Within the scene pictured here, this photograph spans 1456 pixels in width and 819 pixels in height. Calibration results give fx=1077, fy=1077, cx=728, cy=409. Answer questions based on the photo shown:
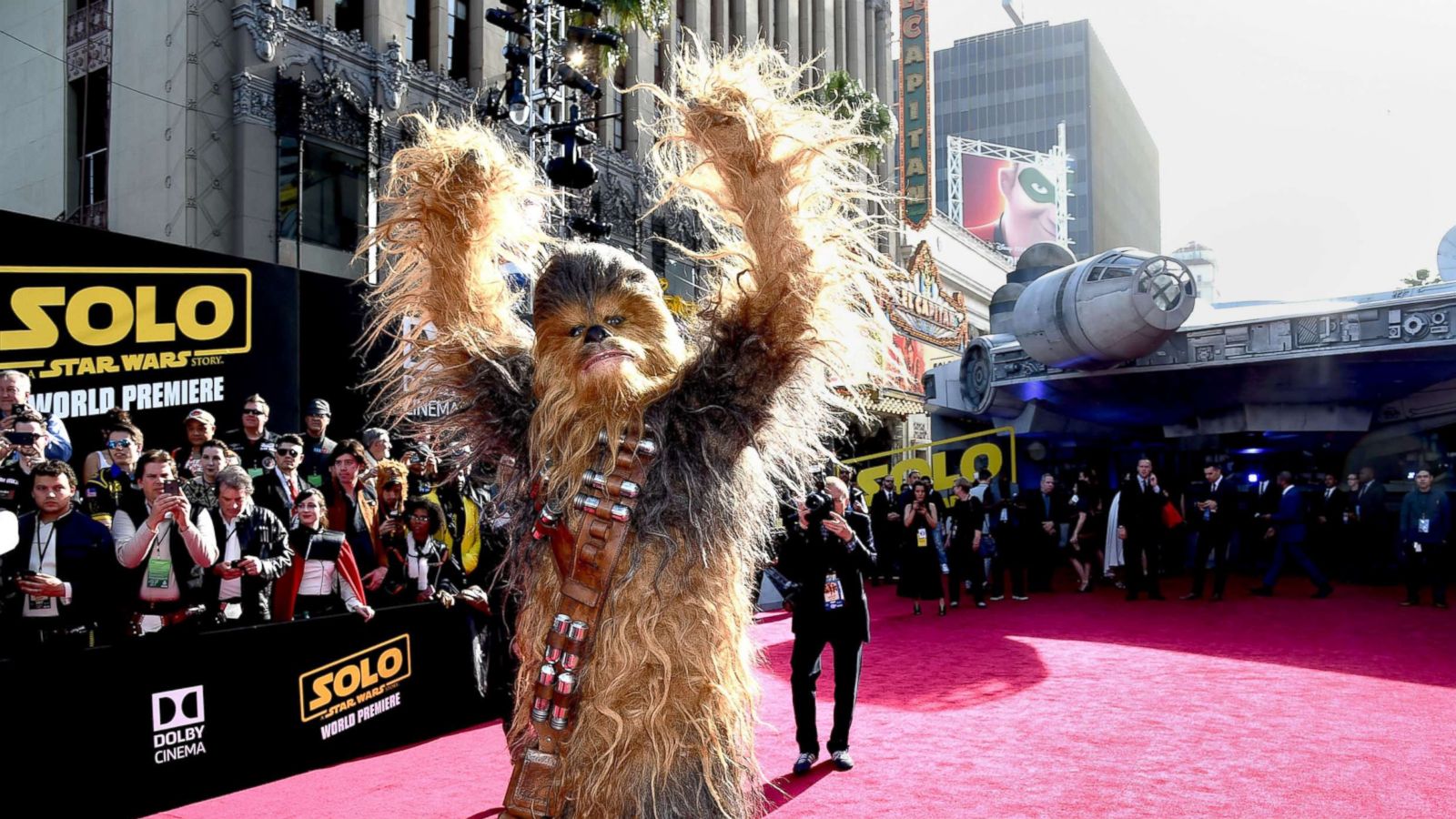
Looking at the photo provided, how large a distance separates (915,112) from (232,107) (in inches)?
753

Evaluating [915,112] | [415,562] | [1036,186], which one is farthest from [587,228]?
[1036,186]

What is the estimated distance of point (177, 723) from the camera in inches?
197

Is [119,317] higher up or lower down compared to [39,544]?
higher up

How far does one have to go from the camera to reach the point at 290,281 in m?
8.10

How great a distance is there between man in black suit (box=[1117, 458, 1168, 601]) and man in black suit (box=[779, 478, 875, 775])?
25.6 feet

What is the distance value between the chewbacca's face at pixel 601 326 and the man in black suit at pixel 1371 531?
13.6 meters

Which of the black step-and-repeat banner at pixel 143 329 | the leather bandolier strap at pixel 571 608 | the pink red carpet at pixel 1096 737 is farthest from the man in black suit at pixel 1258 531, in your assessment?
the leather bandolier strap at pixel 571 608

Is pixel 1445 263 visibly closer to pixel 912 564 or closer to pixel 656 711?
pixel 912 564

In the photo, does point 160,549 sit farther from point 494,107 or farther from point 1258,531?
point 1258,531

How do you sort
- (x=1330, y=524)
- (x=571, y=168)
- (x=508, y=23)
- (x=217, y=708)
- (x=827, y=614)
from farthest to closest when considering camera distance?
(x=1330, y=524) → (x=508, y=23) → (x=571, y=168) → (x=827, y=614) → (x=217, y=708)

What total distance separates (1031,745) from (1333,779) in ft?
4.86

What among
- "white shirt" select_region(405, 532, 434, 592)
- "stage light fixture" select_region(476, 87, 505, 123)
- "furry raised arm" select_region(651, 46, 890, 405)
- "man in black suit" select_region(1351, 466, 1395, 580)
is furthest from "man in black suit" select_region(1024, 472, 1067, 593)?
"furry raised arm" select_region(651, 46, 890, 405)

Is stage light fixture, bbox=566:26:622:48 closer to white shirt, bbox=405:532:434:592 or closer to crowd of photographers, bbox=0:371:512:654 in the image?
crowd of photographers, bbox=0:371:512:654

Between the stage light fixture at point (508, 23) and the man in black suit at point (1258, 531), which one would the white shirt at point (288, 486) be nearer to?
the stage light fixture at point (508, 23)
